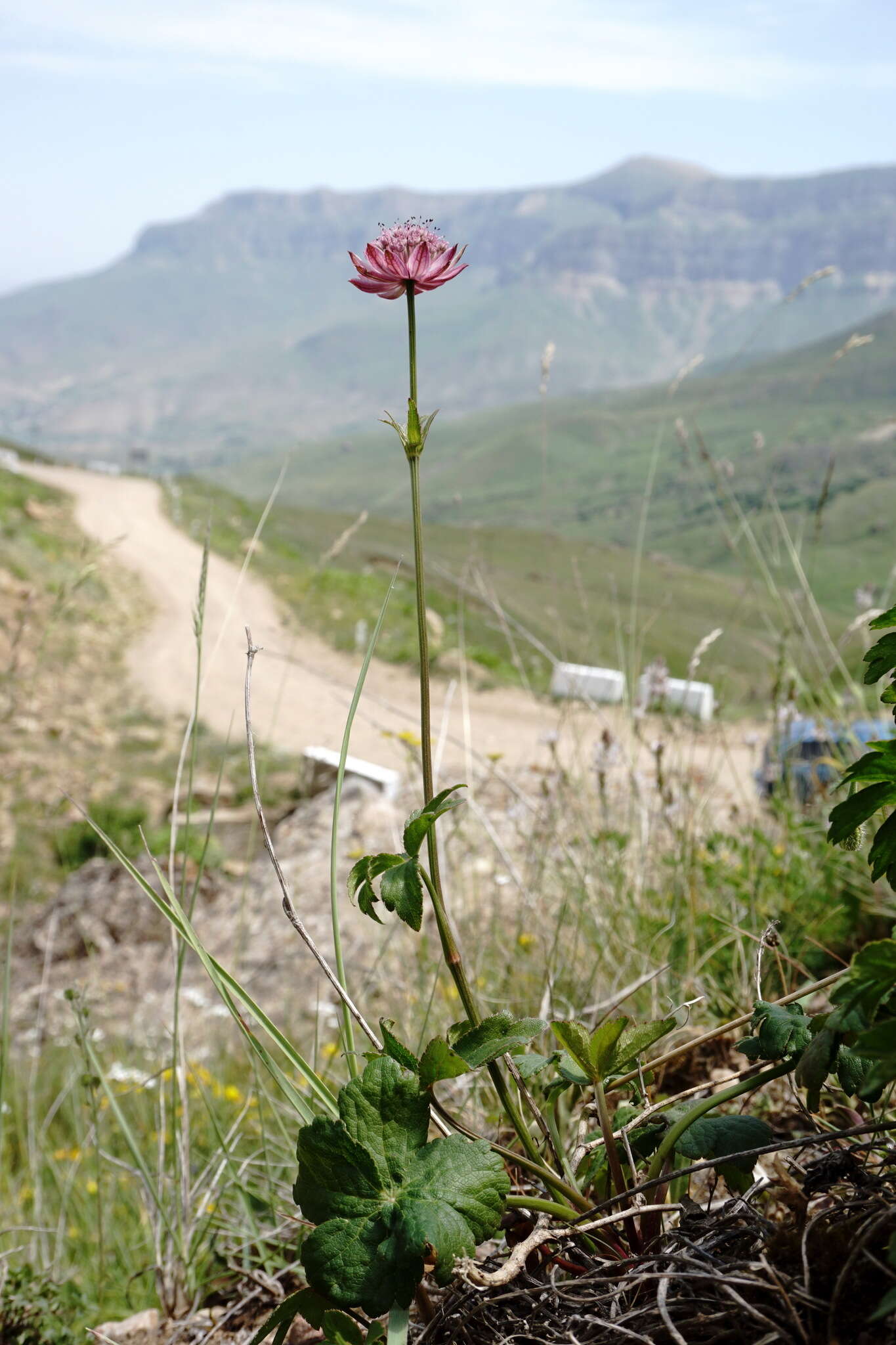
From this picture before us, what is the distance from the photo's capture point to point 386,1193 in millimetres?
941

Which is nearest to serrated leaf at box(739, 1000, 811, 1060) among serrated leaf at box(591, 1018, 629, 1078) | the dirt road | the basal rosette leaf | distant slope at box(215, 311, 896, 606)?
serrated leaf at box(591, 1018, 629, 1078)

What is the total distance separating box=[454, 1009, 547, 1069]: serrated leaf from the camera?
38.4 inches

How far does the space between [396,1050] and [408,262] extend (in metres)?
0.75

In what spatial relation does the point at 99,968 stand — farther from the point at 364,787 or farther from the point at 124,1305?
the point at 124,1305

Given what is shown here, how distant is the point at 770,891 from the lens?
246cm

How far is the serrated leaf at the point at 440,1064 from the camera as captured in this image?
0.94 metres

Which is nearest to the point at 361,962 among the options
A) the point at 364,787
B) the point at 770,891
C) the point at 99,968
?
the point at 770,891

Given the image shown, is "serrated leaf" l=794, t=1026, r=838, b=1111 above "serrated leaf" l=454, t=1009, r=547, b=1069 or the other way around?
above

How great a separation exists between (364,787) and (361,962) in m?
3.43

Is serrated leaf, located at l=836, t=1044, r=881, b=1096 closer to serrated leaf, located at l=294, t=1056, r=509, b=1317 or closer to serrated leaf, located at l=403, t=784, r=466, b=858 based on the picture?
serrated leaf, located at l=294, t=1056, r=509, b=1317

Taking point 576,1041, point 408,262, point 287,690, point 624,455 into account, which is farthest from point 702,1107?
point 624,455

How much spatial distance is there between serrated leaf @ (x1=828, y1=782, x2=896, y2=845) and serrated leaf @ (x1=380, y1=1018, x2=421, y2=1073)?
44 cm

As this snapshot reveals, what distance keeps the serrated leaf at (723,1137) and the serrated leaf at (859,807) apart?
300mm

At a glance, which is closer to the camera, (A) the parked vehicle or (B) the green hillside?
(B) the green hillside
